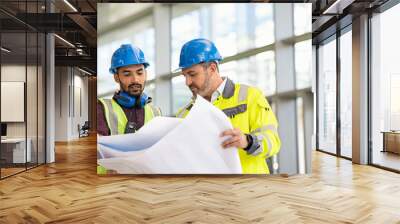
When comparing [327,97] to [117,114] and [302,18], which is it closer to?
[302,18]

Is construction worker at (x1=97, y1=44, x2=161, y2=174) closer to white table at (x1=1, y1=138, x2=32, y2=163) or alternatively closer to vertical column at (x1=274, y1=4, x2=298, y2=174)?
white table at (x1=1, y1=138, x2=32, y2=163)

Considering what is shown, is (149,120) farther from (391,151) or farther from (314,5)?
(391,151)

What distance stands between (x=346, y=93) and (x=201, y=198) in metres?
5.91

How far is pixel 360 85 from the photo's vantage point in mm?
8539

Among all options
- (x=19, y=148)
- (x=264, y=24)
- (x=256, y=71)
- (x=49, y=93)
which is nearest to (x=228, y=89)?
(x=256, y=71)

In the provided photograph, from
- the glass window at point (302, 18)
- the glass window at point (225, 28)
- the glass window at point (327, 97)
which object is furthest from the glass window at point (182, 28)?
the glass window at point (327, 97)

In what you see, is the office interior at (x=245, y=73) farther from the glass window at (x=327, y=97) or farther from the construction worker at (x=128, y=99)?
the glass window at (x=327, y=97)

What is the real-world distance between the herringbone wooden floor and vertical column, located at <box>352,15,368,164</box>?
3.90ft

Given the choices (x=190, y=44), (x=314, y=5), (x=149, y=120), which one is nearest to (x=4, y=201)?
(x=149, y=120)

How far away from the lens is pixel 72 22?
8969mm

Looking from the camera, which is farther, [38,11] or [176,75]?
[38,11]

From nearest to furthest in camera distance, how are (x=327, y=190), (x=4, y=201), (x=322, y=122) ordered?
(x=4, y=201) < (x=327, y=190) < (x=322, y=122)

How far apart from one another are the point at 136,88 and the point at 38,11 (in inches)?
106

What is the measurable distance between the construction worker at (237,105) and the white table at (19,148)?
298cm
